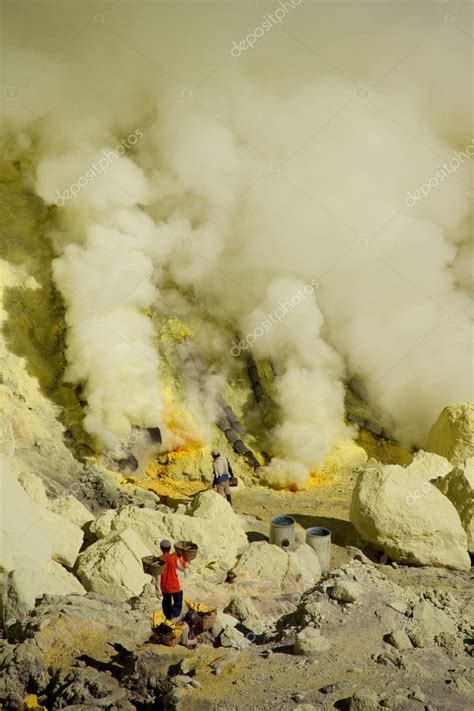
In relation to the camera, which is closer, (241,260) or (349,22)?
(241,260)

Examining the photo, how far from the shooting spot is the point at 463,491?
975 cm

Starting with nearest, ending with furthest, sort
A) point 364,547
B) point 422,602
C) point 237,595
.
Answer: point 422,602 → point 237,595 → point 364,547

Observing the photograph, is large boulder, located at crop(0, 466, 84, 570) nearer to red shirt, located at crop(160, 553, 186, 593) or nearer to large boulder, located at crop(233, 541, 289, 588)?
red shirt, located at crop(160, 553, 186, 593)

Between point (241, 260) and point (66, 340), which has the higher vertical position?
point (241, 260)

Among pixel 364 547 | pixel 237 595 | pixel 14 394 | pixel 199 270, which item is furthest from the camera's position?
pixel 199 270

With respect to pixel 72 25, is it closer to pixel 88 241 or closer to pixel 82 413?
pixel 88 241

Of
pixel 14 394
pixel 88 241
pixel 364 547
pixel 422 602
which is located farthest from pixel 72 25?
pixel 422 602

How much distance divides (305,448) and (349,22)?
34.2 ft

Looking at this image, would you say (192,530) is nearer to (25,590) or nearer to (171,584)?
(171,584)

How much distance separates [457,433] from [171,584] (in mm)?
6540

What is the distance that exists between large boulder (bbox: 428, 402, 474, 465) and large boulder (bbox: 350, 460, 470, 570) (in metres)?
2.03

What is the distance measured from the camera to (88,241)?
1325 cm

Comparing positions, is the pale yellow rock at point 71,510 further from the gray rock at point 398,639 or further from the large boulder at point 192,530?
the gray rock at point 398,639

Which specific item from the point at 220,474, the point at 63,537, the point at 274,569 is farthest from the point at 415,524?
the point at 63,537
